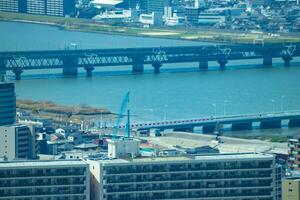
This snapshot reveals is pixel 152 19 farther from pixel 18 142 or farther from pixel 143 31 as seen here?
pixel 18 142

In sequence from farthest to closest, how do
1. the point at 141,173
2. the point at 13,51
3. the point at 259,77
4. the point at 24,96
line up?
the point at 13,51
the point at 259,77
the point at 24,96
the point at 141,173

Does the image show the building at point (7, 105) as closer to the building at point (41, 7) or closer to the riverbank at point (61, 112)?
the riverbank at point (61, 112)

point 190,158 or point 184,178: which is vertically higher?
point 190,158

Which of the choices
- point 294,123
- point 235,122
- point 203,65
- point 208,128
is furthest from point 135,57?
point 208,128

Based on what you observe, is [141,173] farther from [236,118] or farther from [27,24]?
[27,24]

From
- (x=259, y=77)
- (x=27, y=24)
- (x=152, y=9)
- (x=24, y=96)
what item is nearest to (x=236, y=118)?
(x=24, y=96)

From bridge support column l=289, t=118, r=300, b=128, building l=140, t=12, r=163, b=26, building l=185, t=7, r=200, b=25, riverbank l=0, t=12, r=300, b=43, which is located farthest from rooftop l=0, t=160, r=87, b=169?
building l=185, t=7, r=200, b=25

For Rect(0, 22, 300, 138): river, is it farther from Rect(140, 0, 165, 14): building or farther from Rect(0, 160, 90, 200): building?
Rect(140, 0, 165, 14): building

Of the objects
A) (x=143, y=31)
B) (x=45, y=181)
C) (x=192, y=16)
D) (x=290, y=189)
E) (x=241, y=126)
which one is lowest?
(x=143, y=31)
